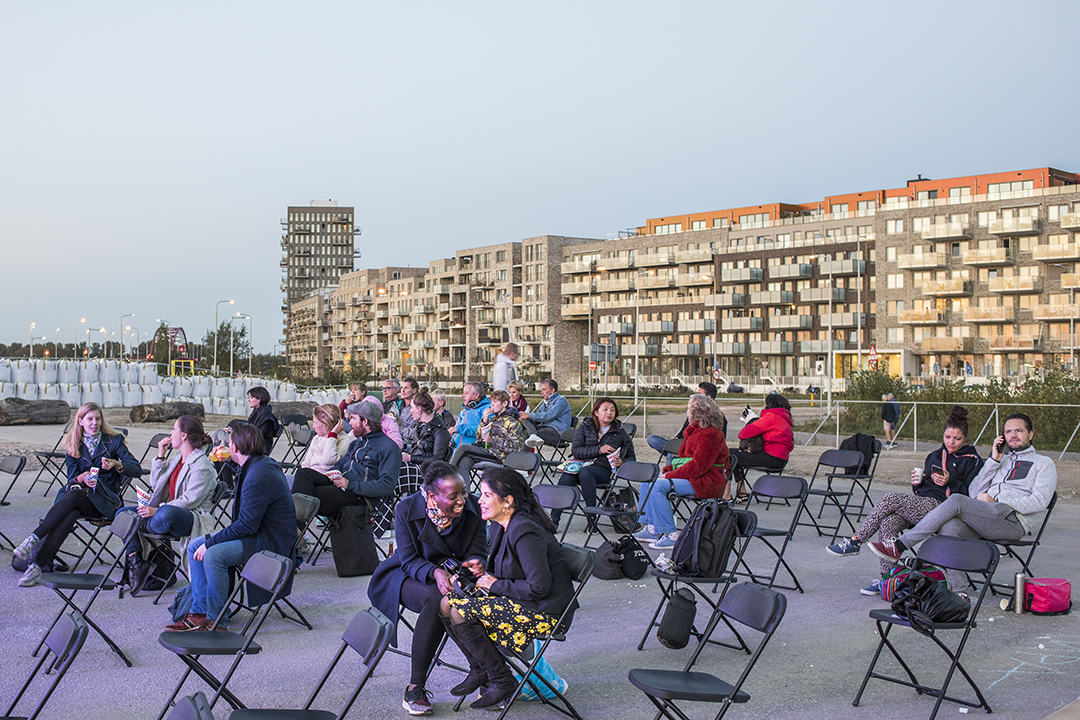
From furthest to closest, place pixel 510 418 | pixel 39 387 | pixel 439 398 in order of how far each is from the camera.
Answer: pixel 39 387
pixel 439 398
pixel 510 418

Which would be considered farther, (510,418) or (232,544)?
(510,418)

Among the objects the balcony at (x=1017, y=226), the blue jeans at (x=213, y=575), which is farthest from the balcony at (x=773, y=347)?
the blue jeans at (x=213, y=575)

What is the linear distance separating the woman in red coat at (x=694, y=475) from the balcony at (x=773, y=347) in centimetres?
7016

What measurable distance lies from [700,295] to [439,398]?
74.9 metres

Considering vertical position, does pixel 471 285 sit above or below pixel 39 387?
above

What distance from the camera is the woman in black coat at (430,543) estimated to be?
5441 millimetres

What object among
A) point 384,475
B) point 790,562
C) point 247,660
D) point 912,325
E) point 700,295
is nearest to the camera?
point 247,660

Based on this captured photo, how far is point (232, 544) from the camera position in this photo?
630cm

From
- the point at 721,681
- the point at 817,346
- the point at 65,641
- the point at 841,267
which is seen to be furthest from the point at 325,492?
the point at 841,267

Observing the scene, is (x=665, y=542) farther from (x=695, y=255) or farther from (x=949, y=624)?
(x=695, y=255)

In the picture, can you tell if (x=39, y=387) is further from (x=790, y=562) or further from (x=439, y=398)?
(x=790, y=562)

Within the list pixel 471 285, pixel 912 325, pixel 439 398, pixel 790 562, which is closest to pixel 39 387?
pixel 439 398

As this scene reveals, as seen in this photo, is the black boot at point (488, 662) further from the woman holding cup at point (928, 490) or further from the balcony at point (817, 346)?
the balcony at point (817, 346)

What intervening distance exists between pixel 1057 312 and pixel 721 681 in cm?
6795
